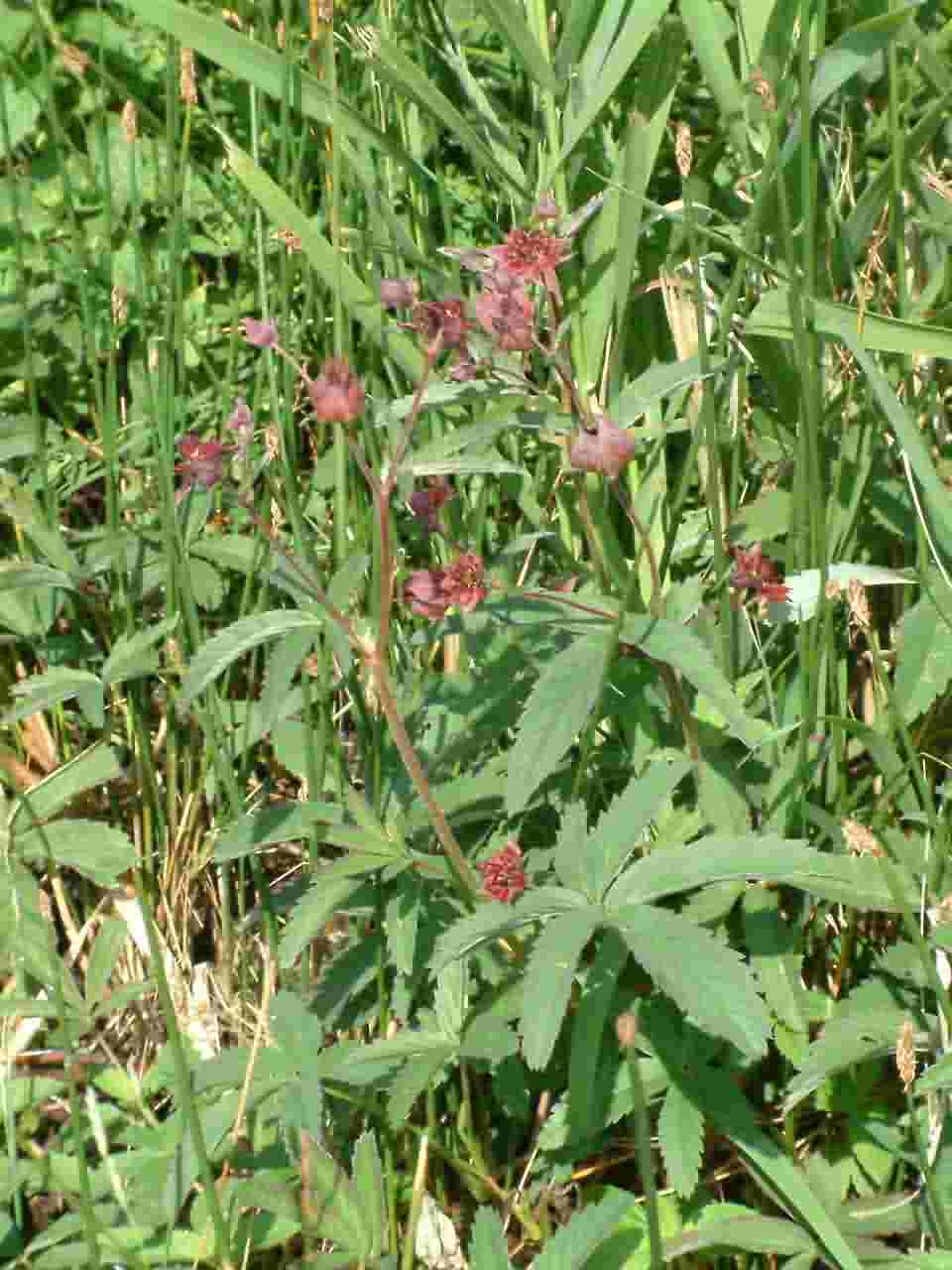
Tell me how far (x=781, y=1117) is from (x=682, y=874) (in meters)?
0.35

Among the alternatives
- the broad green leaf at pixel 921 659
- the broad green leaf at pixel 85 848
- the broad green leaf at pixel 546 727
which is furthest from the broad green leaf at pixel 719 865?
the broad green leaf at pixel 85 848

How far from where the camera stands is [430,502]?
1.26 metres

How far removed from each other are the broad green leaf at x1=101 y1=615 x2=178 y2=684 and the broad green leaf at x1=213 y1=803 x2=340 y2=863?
0.90 feet

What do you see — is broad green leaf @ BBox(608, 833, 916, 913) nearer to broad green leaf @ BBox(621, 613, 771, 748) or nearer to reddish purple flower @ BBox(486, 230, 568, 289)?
broad green leaf @ BBox(621, 613, 771, 748)

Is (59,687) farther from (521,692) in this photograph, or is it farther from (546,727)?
(546,727)

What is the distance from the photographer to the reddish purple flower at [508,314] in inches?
44.4

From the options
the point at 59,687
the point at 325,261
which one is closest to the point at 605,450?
the point at 325,261

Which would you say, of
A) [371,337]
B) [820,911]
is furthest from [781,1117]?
[371,337]

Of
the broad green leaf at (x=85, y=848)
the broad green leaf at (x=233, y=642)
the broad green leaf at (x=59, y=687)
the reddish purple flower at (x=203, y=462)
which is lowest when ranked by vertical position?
the broad green leaf at (x=85, y=848)

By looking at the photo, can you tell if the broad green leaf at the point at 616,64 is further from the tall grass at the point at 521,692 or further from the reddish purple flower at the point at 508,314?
the reddish purple flower at the point at 508,314

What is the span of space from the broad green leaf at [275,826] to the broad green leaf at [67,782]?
27cm

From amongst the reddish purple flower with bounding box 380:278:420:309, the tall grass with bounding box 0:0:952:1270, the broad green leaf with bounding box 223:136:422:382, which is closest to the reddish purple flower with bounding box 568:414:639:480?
the tall grass with bounding box 0:0:952:1270

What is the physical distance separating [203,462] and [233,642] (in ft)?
0.46

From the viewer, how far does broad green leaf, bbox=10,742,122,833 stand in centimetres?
150
